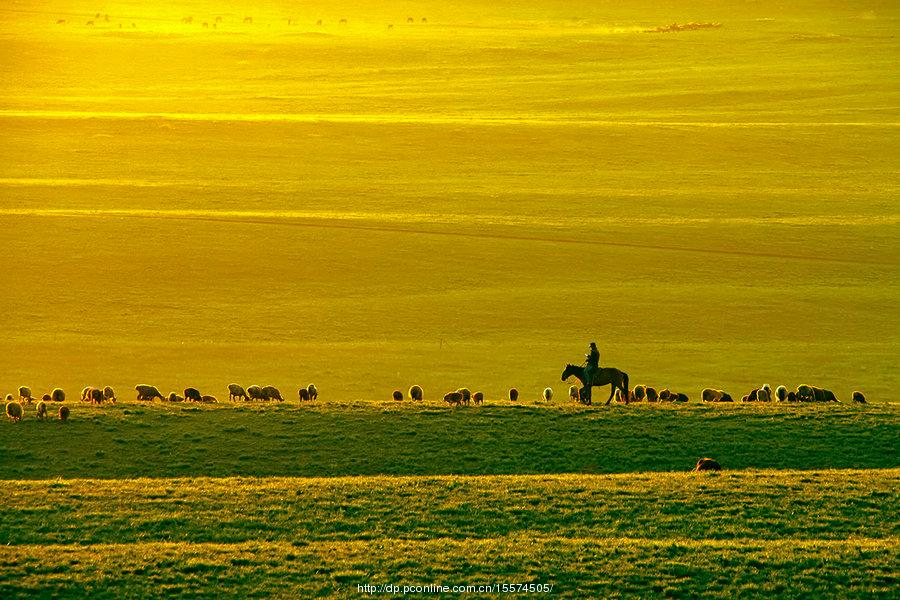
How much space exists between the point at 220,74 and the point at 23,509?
80.5 m

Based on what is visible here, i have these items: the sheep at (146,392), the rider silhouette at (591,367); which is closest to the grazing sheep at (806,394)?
the rider silhouette at (591,367)

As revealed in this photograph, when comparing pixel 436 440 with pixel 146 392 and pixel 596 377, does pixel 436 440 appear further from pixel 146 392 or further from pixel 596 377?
pixel 146 392

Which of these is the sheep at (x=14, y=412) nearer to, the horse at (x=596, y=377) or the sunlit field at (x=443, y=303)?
the sunlit field at (x=443, y=303)

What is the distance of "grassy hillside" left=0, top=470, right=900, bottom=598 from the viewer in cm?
1628

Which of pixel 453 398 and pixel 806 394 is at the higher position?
pixel 806 394

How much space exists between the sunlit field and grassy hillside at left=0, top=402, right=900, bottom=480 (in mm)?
87

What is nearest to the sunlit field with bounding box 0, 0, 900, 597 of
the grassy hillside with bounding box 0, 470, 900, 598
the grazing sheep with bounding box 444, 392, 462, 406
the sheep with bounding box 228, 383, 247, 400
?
the grassy hillside with bounding box 0, 470, 900, 598

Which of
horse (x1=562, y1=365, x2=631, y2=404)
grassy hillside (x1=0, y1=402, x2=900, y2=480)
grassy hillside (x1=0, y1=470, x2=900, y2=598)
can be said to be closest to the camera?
grassy hillside (x1=0, y1=470, x2=900, y2=598)

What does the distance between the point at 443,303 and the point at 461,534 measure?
2269 centimetres

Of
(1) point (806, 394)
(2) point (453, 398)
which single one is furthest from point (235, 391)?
(1) point (806, 394)

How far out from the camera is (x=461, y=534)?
59.4ft

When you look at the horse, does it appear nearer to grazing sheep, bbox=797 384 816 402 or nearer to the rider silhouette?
the rider silhouette

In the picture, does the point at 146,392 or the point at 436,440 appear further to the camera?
the point at 146,392

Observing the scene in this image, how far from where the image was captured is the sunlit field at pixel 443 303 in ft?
58.5
